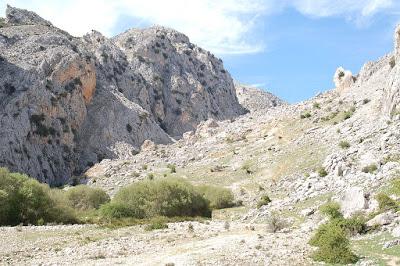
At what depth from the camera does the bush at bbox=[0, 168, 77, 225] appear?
4656 centimetres

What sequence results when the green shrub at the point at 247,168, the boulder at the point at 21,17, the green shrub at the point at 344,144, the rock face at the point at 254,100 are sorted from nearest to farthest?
the green shrub at the point at 344,144
the green shrub at the point at 247,168
the boulder at the point at 21,17
the rock face at the point at 254,100

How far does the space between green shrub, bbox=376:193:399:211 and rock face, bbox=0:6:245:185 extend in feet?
226

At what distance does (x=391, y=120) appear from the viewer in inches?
2013

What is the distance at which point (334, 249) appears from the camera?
2303 cm

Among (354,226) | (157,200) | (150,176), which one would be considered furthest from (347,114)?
(354,226)

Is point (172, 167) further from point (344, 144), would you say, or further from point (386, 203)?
point (386, 203)

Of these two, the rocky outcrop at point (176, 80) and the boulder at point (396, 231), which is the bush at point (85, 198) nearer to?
the boulder at point (396, 231)

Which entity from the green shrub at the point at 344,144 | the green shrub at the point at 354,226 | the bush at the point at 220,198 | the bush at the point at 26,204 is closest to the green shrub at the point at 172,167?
the bush at the point at 220,198

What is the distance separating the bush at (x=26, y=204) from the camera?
1833 inches

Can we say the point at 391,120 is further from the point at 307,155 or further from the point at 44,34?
the point at 44,34

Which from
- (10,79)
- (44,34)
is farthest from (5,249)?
(44,34)

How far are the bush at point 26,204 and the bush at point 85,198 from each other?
39.3ft

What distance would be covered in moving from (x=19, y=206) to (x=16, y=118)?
156ft

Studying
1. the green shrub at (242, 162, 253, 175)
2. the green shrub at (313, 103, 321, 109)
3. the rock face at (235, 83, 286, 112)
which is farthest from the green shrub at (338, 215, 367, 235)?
the rock face at (235, 83, 286, 112)
